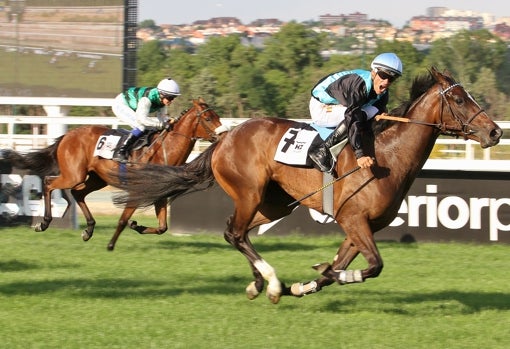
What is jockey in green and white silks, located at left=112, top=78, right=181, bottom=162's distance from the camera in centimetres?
1040

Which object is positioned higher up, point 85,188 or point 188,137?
point 188,137

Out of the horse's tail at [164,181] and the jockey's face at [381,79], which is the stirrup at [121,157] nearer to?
the horse's tail at [164,181]

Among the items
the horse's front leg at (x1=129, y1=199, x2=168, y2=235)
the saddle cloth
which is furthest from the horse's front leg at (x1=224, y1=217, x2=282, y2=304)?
the saddle cloth

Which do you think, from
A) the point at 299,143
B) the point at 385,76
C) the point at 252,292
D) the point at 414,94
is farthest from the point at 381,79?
the point at 252,292

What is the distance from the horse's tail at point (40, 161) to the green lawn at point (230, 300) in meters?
1.22

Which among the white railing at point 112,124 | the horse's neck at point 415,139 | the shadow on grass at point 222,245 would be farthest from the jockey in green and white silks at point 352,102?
the white railing at point 112,124

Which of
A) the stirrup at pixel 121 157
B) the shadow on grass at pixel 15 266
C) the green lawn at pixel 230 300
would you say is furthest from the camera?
the stirrup at pixel 121 157

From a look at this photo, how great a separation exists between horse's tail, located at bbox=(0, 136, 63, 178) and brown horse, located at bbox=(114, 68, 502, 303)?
4581mm

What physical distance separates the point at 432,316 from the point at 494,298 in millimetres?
1064

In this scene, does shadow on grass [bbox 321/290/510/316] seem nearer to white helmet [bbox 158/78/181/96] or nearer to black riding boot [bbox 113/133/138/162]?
white helmet [bbox 158/78/181/96]

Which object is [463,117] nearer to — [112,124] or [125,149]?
[125,149]

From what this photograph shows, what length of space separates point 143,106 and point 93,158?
100 cm

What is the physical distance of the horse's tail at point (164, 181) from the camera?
7.68 m

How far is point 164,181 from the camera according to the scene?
7738mm
